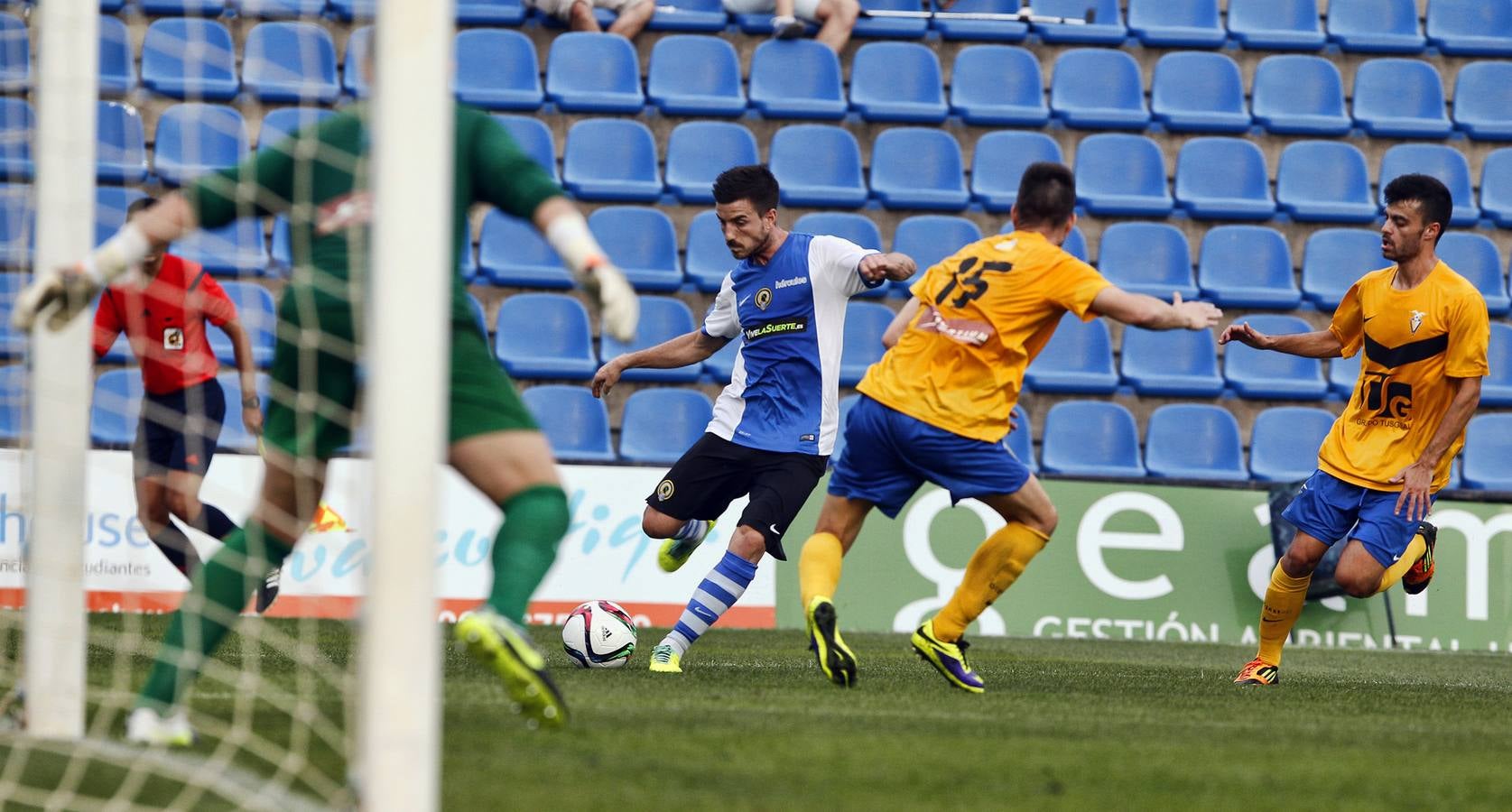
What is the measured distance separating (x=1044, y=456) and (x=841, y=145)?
2.69 m

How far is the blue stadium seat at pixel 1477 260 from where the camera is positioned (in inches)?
497

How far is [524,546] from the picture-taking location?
4.29 m

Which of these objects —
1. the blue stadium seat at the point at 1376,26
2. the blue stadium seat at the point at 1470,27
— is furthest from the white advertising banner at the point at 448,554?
the blue stadium seat at the point at 1470,27

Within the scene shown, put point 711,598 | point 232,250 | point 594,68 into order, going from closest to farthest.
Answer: point 711,598, point 232,250, point 594,68

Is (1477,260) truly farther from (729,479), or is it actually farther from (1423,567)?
(729,479)

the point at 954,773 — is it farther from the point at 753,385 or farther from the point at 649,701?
the point at 753,385

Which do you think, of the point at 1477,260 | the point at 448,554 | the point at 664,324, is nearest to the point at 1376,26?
the point at 1477,260

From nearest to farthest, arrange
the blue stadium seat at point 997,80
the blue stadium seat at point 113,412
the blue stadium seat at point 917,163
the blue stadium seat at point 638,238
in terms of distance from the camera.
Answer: the blue stadium seat at point 113,412 < the blue stadium seat at point 638,238 < the blue stadium seat at point 917,163 < the blue stadium seat at point 997,80

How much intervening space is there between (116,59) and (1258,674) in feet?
28.1

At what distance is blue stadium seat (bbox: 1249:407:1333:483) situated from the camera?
38.7 feet

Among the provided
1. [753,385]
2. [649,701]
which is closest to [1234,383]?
[753,385]

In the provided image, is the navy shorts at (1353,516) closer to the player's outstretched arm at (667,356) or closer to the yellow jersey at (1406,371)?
the yellow jersey at (1406,371)

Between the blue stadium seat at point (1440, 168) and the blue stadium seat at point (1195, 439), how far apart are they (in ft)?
7.89

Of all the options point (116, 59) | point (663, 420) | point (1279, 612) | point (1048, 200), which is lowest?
point (1279, 612)
